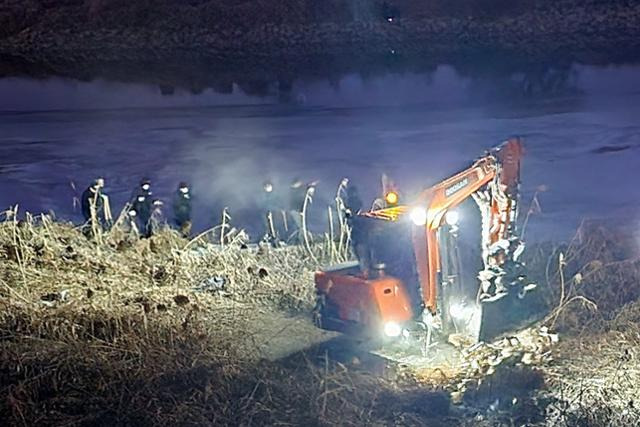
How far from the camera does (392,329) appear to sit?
8.37m

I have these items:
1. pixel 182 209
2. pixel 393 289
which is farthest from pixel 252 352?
pixel 182 209

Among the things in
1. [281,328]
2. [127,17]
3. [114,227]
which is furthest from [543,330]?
[127,17]

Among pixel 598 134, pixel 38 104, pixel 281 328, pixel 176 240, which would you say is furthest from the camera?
pixel 38 104

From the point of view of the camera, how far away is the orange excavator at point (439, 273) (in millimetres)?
8266

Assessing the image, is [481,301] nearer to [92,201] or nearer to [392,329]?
[392,329]

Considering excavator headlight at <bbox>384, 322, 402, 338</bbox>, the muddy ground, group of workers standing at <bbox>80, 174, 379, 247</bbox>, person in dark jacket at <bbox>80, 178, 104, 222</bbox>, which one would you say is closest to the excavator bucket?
the muddy ground

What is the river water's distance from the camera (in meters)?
15.0

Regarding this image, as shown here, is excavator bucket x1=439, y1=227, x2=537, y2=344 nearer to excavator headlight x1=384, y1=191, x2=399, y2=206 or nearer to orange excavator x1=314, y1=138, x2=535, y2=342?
orange excavator x1=314, y1=138, x2=535, y2=342

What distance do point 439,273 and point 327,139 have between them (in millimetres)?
11470

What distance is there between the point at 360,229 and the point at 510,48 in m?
26.2

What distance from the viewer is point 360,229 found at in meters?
8.62

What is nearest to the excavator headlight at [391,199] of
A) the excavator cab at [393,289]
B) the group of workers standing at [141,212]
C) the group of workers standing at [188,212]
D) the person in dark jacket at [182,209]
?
the excavator cab at [393,289]

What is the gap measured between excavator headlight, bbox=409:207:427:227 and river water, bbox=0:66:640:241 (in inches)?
180

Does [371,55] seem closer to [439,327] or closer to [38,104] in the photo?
[38,104]
